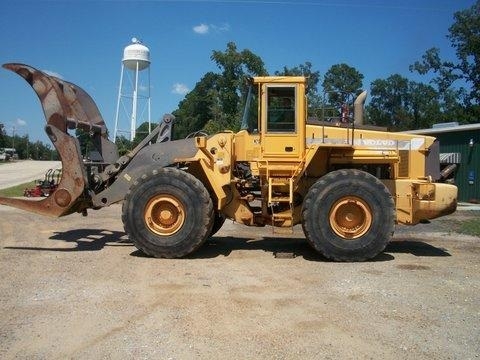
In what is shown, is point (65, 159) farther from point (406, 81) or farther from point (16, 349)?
point (406, 81)

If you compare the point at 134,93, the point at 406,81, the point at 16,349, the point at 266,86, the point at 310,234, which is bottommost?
the point at 16,349

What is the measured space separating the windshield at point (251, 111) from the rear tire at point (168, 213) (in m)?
1.43

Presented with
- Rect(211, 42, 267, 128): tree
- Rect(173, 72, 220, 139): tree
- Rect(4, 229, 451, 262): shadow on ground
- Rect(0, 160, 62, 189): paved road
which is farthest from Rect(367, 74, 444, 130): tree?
Rect(4, 229, 451, 262): shadow on ground

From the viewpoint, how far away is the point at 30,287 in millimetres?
6945

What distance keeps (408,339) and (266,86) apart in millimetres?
5130

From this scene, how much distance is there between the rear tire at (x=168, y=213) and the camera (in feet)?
29.1

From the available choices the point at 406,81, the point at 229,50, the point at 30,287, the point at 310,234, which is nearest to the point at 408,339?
the point at 310,234

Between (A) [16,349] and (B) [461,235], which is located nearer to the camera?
(A) [16,349]

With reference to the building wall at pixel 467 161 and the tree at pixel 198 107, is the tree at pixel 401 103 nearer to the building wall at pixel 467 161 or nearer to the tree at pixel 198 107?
the tree at pixel 198 107

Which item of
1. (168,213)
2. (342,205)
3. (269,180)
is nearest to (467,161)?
(342,205)

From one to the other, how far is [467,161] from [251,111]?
16.4 m

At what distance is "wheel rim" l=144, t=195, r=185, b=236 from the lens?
8.98 m

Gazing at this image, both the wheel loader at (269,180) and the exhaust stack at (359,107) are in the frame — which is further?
the exhaust stack at (359,107)

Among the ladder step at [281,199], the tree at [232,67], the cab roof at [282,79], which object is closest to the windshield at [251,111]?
the cab roof at [282,79]
